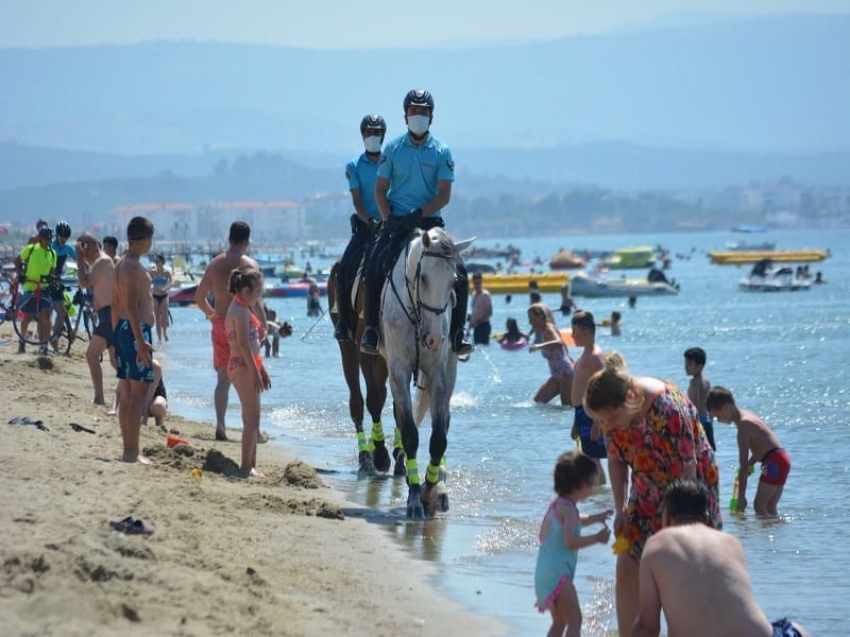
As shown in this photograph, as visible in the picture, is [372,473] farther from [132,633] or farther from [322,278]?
[322,278]

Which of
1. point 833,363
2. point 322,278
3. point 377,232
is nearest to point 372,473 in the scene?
point 377,232

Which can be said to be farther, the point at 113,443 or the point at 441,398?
the point at 113,443

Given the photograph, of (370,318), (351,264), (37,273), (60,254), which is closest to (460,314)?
(370,318)

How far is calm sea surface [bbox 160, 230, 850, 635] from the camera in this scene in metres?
9.15

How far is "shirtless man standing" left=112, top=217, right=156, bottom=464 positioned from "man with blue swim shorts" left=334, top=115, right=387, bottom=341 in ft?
8.45

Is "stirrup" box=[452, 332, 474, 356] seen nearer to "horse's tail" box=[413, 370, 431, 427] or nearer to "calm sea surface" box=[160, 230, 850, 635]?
"horse's tail" box=[413, 370, 431, 427]

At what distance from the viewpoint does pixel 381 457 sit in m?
13.7

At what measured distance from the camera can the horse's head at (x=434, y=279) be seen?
1102 cm

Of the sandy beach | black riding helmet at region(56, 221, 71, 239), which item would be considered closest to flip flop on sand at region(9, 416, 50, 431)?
the sandy beach

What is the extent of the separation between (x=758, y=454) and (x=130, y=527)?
6193mm

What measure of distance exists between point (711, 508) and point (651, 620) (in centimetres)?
84

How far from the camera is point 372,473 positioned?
13812 mm

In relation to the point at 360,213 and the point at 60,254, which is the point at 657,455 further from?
the point at 60,254

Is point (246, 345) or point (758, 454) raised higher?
point (246, 345)
